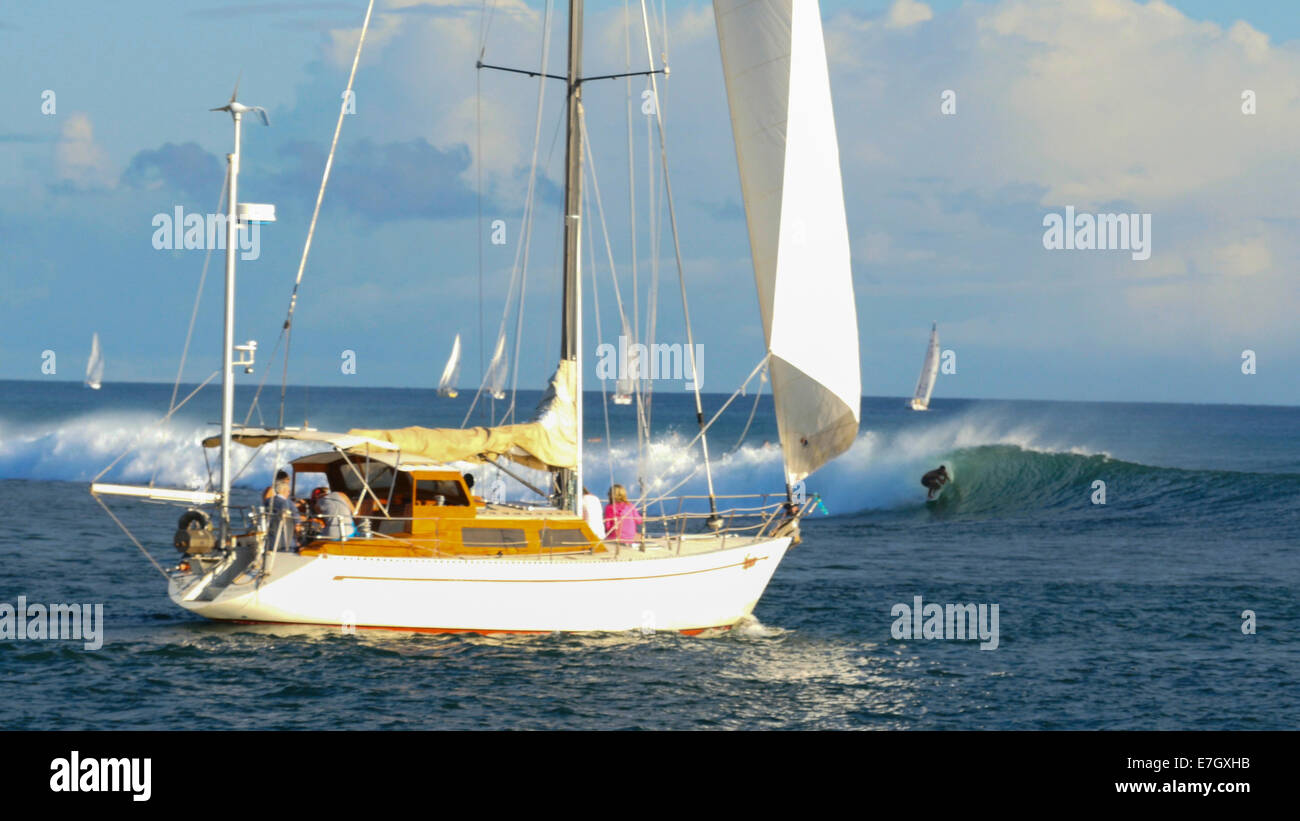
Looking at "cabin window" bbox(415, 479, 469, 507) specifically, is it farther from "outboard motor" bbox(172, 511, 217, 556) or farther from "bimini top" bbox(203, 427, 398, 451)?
"outboard motor" bbox(172, 511, 217, 556)

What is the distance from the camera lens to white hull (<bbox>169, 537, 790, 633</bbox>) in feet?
62.0

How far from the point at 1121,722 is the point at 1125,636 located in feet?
17.7

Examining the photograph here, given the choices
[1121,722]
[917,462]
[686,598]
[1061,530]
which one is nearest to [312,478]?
[917,462]

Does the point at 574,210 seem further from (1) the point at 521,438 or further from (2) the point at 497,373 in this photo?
(2) the point at 497,373

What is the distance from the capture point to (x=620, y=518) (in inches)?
824

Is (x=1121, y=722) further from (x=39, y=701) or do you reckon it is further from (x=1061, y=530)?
(x=1061, y=530)

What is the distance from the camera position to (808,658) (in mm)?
19484

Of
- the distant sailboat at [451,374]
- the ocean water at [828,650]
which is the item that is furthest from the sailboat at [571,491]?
the distant sailboat at [451,374]

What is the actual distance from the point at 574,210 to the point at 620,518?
15.2 feet

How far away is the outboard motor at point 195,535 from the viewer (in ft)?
62.6

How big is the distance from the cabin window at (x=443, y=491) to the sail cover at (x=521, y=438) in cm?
33

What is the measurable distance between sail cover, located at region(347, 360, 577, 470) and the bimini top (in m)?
0.13

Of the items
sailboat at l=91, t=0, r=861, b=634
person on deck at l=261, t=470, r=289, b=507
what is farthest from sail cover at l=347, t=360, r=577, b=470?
person on deck at l=261, t=470, r=289, b=507

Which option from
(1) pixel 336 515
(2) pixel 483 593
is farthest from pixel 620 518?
(1) pixel 336 515
